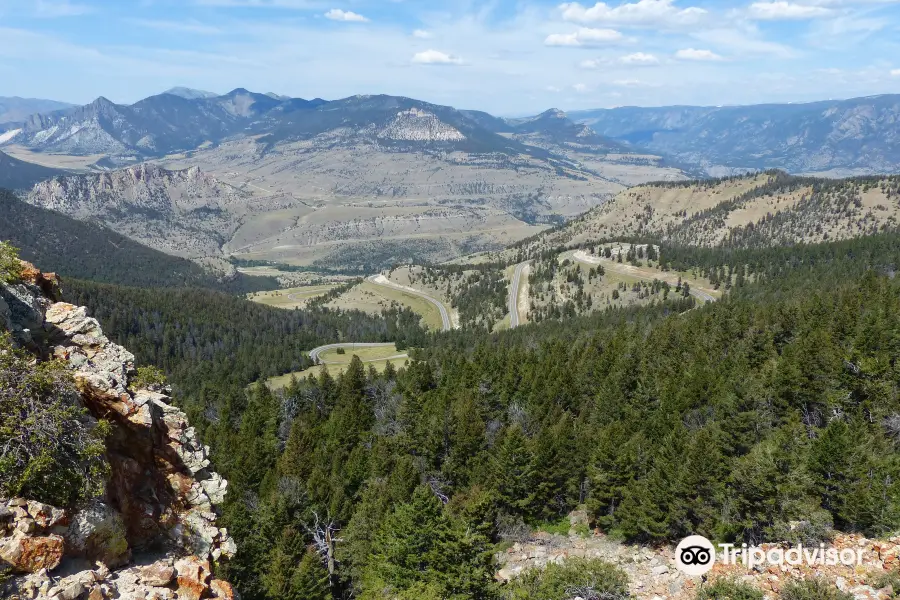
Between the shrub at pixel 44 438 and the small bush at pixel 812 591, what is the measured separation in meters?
31.4

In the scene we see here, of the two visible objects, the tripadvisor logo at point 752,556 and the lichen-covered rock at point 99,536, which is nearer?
the lichen-covered rock at point 99,536

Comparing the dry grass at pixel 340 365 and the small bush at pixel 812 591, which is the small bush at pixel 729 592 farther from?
the dry grass at pixel 340 365

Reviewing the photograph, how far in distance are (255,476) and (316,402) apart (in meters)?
38.8

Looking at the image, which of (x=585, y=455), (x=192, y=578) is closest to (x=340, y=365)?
(x=585, y=455)

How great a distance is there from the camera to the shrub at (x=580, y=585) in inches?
1221

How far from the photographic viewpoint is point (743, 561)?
115 ft

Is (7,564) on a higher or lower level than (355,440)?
higher

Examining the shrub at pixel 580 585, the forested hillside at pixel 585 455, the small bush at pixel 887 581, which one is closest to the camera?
the small bush at pixel 887 581

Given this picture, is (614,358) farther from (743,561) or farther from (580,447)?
(743,561)

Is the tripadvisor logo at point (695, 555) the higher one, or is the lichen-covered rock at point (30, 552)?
the lichen-covered rock at point (30, 552)

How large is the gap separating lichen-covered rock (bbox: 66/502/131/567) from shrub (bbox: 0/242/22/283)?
11.7 metres

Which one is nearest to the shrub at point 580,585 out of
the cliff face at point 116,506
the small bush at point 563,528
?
the cliff face at point 116,506

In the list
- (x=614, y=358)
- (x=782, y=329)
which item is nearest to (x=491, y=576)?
(x=614, y=358)

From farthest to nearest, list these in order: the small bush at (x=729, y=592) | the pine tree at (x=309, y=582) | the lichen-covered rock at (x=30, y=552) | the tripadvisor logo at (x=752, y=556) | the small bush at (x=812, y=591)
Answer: the pine tree at (x=309, y=582) < the tripadvisor logo at (x=752, y=556) < the small bush at (x=729, y=592) < the small bush at (x=812, y=591) < the lichen-covered rock at (x=30, y=552)
